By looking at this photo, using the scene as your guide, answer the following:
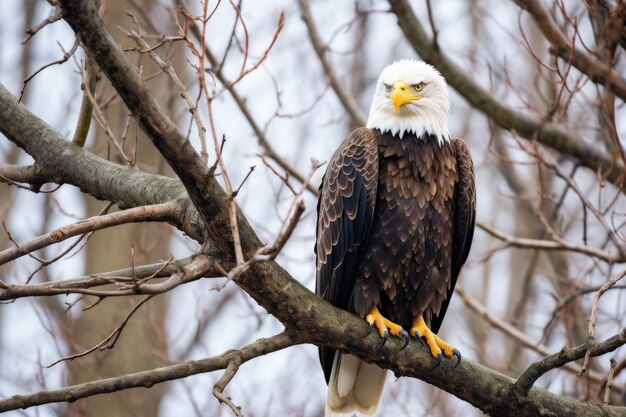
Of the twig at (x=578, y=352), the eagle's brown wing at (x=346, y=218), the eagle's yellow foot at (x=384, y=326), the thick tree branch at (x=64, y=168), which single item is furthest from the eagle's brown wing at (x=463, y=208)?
the thick tree branch at (x=64, y=168)

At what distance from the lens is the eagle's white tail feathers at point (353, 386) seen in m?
4.97

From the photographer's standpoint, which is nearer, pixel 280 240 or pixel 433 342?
pixel 280 240

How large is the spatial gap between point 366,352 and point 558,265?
3452mm

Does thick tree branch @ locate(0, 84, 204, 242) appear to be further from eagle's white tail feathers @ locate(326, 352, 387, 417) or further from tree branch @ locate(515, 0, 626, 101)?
tree branch @ locate(515, 0, 626, 101)

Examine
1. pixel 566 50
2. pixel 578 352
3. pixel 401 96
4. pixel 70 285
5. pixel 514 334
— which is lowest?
pixel 70 285

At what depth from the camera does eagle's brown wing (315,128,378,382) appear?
179 inches

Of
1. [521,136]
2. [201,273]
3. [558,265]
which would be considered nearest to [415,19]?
[521,136]

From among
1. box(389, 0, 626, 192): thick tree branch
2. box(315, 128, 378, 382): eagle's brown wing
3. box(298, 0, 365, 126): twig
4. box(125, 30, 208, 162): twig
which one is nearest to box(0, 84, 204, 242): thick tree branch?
box(125, 30, 208, 162): twig

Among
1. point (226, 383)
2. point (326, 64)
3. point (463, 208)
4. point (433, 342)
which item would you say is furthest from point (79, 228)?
point (326, 64)

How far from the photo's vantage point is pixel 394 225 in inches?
179

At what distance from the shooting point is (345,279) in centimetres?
459

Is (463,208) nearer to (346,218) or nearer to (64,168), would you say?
(346,218)

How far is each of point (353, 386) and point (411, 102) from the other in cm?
167

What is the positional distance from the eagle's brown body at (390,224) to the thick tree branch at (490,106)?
3.45 feet
